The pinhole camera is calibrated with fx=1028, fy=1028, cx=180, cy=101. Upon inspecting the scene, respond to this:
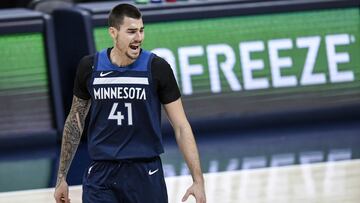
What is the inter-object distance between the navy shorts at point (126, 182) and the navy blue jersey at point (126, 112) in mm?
56

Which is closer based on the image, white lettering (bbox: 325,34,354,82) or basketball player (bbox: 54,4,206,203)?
basketball player (bbox: 54,4,206,203)

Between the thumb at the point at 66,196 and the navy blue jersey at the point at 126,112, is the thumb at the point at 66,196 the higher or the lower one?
the lower one

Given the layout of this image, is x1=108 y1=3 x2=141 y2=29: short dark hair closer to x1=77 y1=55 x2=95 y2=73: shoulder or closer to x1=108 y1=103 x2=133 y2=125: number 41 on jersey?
x1=77 y1=55 x2=95 y2=73: shoulder

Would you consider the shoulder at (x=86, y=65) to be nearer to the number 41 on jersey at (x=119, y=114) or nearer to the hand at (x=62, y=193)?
the number 41 on jersey at (x=119, y=114)

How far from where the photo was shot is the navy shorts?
5.09 m

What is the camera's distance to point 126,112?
506 centimetres

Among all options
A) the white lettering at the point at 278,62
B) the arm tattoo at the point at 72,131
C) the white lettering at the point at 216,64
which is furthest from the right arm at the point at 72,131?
the white lettering at the point at 278,62

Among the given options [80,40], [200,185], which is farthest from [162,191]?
[80,40]

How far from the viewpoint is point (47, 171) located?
992cm

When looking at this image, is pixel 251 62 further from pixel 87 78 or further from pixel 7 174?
pixel 87 78

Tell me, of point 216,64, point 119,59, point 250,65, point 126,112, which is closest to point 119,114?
point 126,112

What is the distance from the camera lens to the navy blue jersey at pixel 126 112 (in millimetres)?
5047

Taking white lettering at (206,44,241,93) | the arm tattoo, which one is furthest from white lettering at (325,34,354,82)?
the arm tattoo

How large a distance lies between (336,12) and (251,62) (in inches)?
45.4
